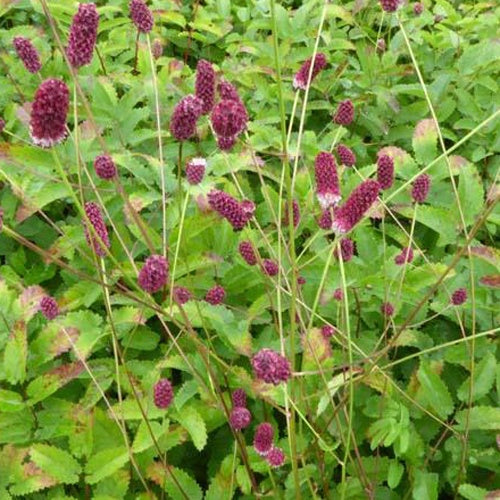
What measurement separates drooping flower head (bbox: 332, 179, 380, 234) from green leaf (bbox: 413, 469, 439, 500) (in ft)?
1.82

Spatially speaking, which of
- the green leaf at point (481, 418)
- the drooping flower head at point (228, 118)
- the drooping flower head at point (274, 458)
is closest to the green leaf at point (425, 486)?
the green leaf at point (481, 418)

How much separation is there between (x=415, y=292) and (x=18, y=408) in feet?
2.80

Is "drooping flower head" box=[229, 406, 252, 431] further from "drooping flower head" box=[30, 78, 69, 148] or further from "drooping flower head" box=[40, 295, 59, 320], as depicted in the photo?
"drooping flower head" box=[30, 78, 69, 148]

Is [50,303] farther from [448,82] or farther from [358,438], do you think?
[448,82]

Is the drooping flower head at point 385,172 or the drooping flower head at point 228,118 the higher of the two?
the drooping flower head at point 228,118

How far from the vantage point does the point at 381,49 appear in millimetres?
2334

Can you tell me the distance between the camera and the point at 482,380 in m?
1.36

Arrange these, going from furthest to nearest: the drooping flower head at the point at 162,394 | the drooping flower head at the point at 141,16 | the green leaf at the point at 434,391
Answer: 1. the drooping flower head at the point at 141,16
2. the green leaf at the point at 434,391
3. the drooping flower head at the point at 162,394

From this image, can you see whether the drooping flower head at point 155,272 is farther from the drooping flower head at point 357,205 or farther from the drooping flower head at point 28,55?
the drooping flower head at point 28,55

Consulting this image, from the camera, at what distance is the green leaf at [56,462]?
1.25 m

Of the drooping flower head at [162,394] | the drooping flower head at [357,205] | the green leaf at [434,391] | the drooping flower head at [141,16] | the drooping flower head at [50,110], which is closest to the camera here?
the drooping flower head at [50,110]

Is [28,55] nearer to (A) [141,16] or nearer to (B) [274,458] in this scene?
(A) [141,16]

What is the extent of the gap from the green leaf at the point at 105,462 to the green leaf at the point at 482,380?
68cm

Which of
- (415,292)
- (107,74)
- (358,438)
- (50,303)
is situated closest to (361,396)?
(358,438)
